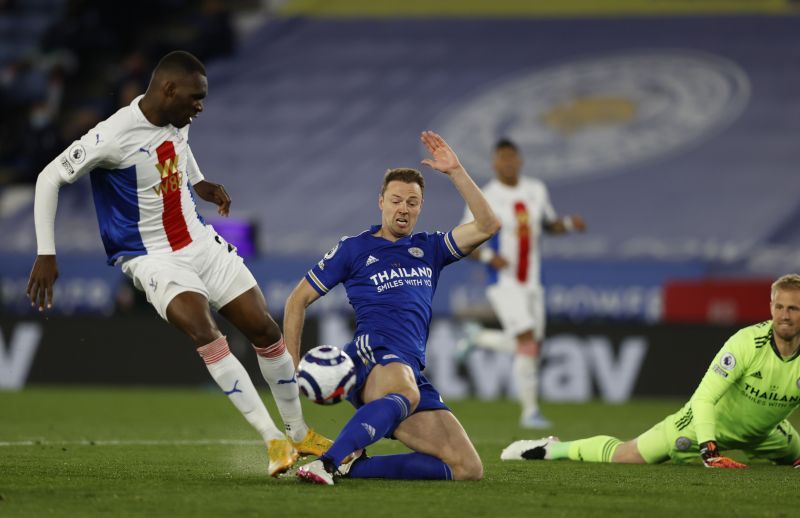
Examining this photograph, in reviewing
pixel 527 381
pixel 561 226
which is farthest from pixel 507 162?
pixel 527 381

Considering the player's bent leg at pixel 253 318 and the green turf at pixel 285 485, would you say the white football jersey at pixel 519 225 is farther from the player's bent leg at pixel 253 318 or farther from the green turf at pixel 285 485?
the player's bent leg at pixel 253 318

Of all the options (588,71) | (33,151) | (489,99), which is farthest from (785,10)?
(33,151)

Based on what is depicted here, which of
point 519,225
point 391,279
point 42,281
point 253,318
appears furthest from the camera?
point 519,225

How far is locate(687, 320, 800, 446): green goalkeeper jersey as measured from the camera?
7258 millimetres

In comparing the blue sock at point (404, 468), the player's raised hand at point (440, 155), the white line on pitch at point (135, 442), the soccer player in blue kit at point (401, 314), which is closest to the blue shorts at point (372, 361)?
the soccer player in blue kit at point (401, 314)

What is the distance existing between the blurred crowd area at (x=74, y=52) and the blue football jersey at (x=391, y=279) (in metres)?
16.0

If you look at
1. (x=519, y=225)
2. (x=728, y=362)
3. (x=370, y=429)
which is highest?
(x=519, y=225)

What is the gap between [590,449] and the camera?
7926 millimetres

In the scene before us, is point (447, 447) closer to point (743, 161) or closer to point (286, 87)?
point (743, 161)

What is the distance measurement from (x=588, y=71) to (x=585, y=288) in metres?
5.77

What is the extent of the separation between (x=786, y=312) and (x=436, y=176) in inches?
561

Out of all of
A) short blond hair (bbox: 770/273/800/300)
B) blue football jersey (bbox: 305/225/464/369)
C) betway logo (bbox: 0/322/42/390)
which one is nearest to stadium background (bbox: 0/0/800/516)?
betway logo (bbox: 0/322/42/390)

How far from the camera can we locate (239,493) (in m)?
5.92

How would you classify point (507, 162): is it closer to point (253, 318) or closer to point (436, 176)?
point (253, 318)
